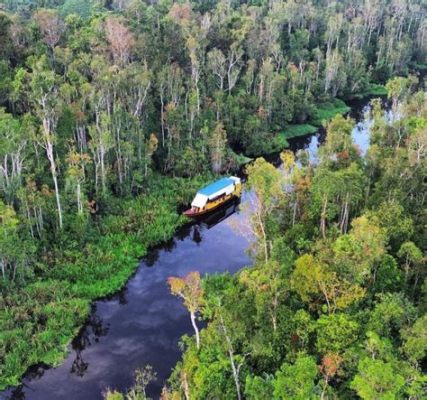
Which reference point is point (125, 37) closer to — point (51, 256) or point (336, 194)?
point (51, 256)

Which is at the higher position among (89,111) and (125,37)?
(125,37)

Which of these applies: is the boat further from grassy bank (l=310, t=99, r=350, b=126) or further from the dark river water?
grassy bank (l=310, t=99, r=350, b=126)

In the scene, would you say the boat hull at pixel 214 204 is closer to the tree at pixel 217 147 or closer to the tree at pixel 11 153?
the tree at pixel 217 147

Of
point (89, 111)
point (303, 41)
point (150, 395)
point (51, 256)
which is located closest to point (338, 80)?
point (303, 41)

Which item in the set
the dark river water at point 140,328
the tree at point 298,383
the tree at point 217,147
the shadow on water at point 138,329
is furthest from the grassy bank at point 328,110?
the tree at point 298,383

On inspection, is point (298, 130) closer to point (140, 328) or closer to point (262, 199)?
point (262, 199)

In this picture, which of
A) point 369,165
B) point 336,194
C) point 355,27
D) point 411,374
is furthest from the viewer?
point 355,27
